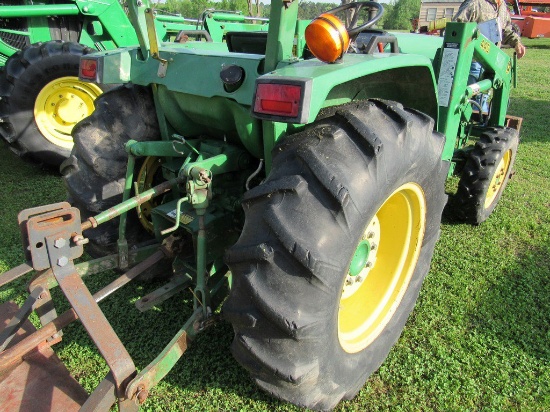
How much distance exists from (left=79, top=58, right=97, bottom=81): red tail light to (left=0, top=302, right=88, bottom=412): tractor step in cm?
131

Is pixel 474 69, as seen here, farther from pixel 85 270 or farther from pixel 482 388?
pixel 85 270

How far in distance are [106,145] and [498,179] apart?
9.62ft

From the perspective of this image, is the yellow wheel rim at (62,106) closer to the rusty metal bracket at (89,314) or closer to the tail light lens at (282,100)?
the rusty metal bracket at (89,314)

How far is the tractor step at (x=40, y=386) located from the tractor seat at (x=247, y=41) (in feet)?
6.01

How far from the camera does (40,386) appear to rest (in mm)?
1830

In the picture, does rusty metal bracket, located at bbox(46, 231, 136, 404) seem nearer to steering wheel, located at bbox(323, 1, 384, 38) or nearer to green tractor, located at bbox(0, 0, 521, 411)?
green tractor, located at bbox(0, 0, 521, 411)

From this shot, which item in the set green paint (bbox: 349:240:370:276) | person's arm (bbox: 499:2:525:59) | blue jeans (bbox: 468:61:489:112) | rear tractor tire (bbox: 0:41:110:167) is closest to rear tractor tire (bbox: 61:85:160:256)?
green paint (bbox: 349:240:370:276)

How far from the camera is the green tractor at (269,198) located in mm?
1481

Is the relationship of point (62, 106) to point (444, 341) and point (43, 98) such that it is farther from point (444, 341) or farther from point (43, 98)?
point (444, 341)

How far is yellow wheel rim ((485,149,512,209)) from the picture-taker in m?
3.49

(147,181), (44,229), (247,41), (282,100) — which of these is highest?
(247,41)

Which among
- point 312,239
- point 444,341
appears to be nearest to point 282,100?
point 312,239

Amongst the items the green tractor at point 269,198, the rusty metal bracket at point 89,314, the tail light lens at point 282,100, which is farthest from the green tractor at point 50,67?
the rusty metal bracket at point 89,314

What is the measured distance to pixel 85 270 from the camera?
2109 millimetres
